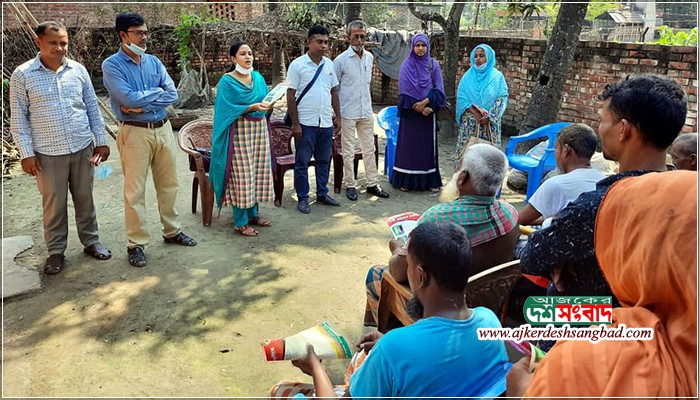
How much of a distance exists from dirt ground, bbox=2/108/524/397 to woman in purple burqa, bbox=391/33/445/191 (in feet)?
2.96

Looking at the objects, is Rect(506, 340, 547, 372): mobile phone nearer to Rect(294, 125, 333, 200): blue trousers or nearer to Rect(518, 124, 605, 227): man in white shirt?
Rect(518, 124, 605, 227): man in white shirt

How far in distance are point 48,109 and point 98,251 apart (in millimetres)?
1128

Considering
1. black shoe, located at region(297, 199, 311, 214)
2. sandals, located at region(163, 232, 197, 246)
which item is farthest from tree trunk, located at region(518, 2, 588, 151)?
sandals, located at region(163, 232, 197, 246)

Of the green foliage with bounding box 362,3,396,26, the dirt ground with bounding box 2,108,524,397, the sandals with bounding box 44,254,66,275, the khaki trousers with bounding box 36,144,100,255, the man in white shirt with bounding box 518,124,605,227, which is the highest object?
the green foliage with bounding box 362,3,396,26

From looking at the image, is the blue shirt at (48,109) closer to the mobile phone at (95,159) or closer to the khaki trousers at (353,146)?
the mobile phone at (95,159)

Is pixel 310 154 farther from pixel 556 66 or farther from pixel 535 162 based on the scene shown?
pixel 556 66

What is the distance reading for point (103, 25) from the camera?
1377 centimetres

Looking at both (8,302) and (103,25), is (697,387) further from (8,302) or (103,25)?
(103,25)

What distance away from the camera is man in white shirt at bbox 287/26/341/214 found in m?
5.12

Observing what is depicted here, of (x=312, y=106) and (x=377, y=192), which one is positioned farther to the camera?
(x=377, y=192)

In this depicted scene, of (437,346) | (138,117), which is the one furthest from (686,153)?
(138,117)

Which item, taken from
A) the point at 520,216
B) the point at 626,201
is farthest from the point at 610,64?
the point at 626,201

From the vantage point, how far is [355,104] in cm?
557

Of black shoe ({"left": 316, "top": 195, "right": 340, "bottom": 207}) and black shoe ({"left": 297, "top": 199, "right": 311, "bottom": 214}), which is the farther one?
black shoe ({"left": 316, "top": 195, "right": 340, "bottom": 207})
